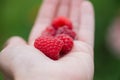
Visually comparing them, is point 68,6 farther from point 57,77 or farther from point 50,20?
point 57,77

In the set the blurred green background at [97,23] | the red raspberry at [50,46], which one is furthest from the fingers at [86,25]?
the blurred green background at [97,23]

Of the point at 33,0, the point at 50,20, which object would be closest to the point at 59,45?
the point at 50,20

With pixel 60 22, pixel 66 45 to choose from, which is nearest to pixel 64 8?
pixel 60 22

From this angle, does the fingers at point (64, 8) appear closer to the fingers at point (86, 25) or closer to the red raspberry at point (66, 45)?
the fingers at point (86, 25)

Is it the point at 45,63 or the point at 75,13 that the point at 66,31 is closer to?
the point at 75,13

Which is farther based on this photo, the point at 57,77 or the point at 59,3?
the point at 59,3
